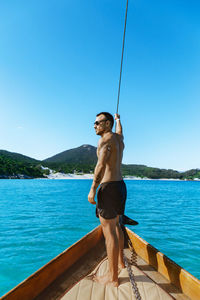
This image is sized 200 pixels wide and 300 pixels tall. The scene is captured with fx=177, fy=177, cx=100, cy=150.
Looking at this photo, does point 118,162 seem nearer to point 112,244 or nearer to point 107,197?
point 107,197

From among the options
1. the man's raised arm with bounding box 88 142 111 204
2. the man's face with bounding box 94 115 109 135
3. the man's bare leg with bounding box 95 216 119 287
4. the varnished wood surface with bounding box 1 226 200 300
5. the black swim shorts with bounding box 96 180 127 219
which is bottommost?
the varnished wood surface with bounding box 1 226 200 300

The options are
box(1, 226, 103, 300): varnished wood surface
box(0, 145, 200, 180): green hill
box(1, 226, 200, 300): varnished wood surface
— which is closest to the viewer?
box(1, 226, 103, 300): varnished wood surface

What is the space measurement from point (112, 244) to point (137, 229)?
901 cm

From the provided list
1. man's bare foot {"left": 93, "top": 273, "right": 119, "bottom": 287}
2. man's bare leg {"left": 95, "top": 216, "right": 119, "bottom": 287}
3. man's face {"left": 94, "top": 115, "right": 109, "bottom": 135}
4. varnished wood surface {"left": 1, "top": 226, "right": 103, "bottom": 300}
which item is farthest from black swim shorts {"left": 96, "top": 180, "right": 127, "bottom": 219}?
varnished wood surface {"left": 1, "top": 226, "right": 103, "bottom": 300}

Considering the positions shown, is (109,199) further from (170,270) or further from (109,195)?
(170,270)

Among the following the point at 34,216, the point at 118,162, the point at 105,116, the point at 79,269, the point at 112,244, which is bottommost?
the point at 34,216

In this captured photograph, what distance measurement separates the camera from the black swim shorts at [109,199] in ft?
8.10

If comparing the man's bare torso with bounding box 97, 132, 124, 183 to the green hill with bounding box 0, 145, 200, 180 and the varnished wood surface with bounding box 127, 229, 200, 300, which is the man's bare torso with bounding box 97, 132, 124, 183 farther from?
the green hill with bounding box 0, 145, 200, 180

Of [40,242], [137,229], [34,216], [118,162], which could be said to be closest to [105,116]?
[118,162]

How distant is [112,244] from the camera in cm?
247

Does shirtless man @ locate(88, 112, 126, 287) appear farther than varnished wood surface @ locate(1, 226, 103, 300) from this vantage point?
Yes

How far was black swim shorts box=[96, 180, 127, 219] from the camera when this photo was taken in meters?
2.47

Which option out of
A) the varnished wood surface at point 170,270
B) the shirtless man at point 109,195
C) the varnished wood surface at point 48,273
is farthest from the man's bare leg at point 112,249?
the varnished wood surface at point 170,270

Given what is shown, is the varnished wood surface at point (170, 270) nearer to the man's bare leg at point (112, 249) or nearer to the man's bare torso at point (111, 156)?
the man's bare leg at point (112, 249)
